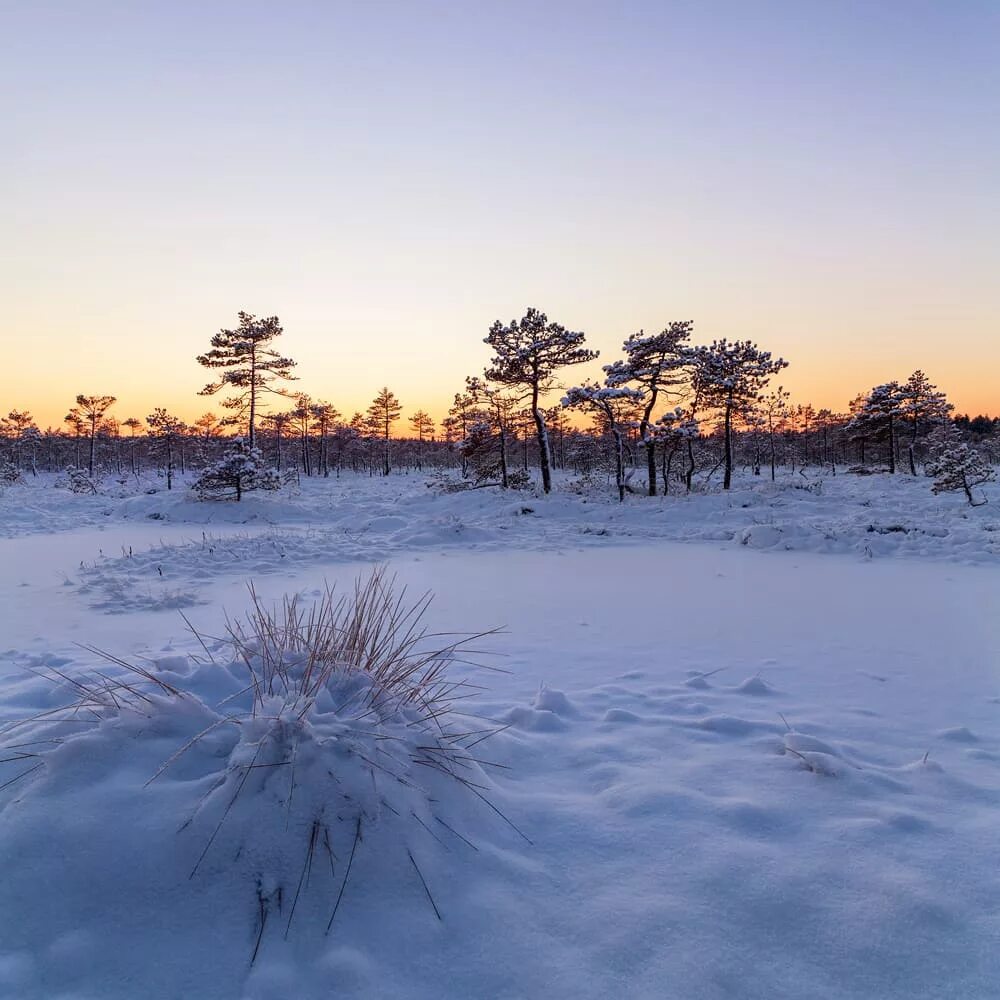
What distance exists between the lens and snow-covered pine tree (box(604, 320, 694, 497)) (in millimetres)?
21797

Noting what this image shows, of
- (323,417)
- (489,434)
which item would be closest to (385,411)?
(323,417)

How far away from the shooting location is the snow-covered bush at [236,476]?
17.4 meters

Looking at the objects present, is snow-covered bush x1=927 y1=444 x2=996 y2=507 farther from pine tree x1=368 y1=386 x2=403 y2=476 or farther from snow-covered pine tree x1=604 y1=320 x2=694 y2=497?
pine tree x1=368 y1=386 x2=403 y2=476

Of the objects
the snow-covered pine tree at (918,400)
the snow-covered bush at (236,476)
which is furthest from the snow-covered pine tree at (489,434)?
the snow-covered pine tree at (918,400)

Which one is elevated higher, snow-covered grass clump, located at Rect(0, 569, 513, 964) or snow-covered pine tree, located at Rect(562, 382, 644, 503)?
A: snow-covered pine tree, located at Rect(562, 382, 644, 503)

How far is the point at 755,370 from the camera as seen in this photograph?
917 inches

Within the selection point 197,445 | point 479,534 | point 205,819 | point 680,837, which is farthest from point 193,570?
point 197,445

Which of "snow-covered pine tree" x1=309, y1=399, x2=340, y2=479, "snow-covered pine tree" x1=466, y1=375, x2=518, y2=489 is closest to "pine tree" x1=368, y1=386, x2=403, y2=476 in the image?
"snow-covered pine tree" x1=309, y1=399, x2=340, y2=479

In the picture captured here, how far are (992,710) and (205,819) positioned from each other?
401 centimetres

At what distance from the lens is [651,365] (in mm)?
22562

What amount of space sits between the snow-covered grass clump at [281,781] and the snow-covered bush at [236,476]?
1679 centimetres

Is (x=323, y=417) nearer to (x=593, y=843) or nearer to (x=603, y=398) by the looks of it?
(x=603, y=398)

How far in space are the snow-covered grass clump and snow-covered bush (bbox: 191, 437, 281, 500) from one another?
16.8 m

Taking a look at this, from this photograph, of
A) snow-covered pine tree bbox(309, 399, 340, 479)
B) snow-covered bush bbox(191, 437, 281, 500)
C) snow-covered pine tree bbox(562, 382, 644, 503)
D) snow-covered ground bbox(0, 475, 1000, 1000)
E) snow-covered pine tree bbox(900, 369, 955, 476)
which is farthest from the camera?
snow-covered pine tree bbox(309, 399, 340, 479)
